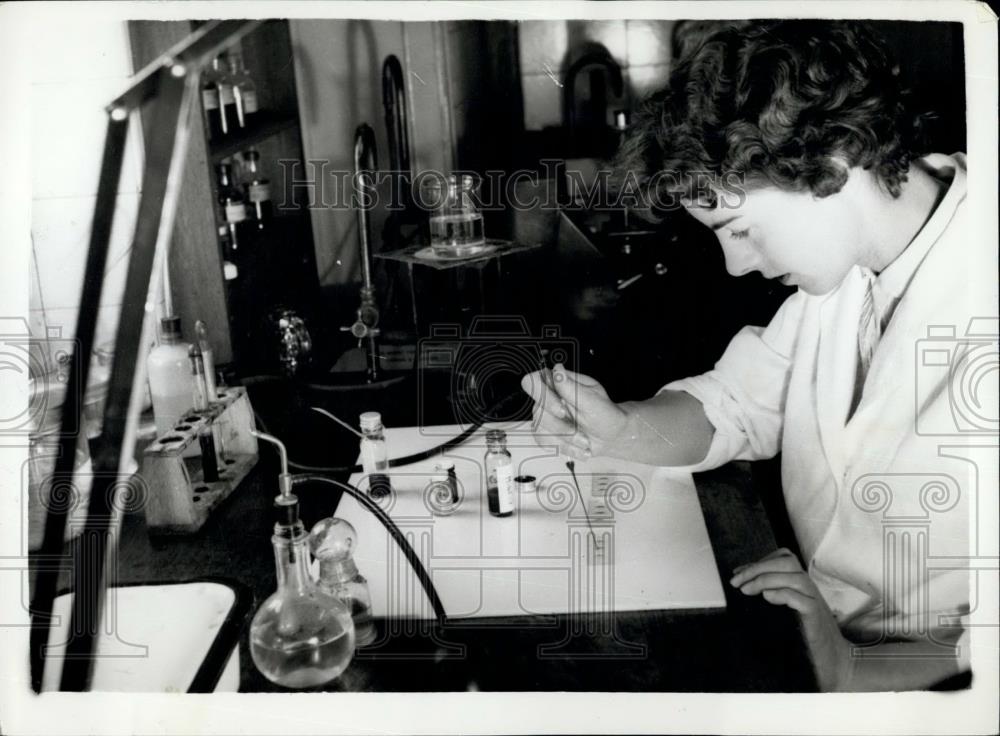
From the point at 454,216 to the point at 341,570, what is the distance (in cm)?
51

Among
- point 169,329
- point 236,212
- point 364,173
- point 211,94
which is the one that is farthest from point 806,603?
point 211,94

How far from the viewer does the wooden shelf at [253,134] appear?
1.33m

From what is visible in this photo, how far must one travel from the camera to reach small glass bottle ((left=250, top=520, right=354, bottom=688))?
3.02 ft

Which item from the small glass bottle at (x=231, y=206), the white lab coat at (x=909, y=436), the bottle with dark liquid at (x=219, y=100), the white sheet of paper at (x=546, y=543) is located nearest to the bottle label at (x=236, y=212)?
the small glass bottle at (x=231, y=206)

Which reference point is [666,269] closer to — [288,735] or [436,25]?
[436,25]

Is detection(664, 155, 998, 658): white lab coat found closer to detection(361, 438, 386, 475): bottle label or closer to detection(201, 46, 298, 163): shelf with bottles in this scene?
detection(361, 438, 386, 475): bottle label

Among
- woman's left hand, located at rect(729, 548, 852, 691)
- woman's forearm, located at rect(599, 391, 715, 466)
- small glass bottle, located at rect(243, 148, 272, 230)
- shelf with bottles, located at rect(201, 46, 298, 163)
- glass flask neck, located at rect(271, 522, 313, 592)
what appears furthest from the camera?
small glass bottle, located at rect(243, 148, 272, 230)

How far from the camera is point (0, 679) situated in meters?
1.09

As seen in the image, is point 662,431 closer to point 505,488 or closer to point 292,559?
point 505,488

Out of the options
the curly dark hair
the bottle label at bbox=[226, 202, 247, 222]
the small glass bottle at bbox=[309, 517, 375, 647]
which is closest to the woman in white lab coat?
the curly dark hair

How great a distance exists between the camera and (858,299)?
1.14 meters

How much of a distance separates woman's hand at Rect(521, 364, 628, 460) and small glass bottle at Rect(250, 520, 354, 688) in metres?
0.43

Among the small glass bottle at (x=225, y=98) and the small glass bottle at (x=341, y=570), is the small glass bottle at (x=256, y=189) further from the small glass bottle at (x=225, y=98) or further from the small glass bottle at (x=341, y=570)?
the small glass bottle at (x=341, y=570)

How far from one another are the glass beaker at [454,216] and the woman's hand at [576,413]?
0.69 feet
